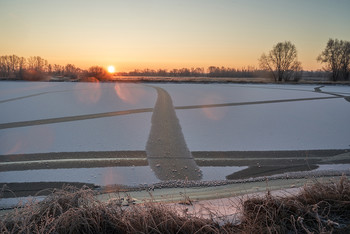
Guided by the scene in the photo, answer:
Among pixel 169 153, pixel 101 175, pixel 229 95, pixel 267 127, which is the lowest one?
pixel 101 175

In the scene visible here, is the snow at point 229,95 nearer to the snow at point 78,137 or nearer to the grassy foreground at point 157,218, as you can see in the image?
the snow at point 78,137

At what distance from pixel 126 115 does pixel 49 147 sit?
5.16 metres

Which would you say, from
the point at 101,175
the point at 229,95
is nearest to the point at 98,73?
the point at 229,95

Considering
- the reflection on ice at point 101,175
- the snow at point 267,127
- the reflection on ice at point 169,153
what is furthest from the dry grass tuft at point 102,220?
the snow at point 267,127

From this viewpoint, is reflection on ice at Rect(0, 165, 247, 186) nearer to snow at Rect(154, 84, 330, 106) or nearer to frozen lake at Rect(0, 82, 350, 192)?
frozen lake at Rect(0, 82, 350, 192)

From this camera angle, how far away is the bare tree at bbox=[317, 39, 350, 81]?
178ft

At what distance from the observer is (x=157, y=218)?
3986mm

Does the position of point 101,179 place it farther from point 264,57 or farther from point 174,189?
point 264,57

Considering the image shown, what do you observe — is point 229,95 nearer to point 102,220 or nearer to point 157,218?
point 157,218

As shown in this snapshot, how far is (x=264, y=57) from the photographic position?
187 ft

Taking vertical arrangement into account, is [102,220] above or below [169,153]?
above

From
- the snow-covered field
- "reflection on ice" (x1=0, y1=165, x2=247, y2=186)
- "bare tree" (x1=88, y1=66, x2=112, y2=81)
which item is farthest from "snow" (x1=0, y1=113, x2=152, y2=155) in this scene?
"bare tree" (x1=88, y1=66, x2=112, y2=81)

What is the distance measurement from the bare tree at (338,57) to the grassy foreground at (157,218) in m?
57.5

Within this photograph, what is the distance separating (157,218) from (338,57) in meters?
61.0
